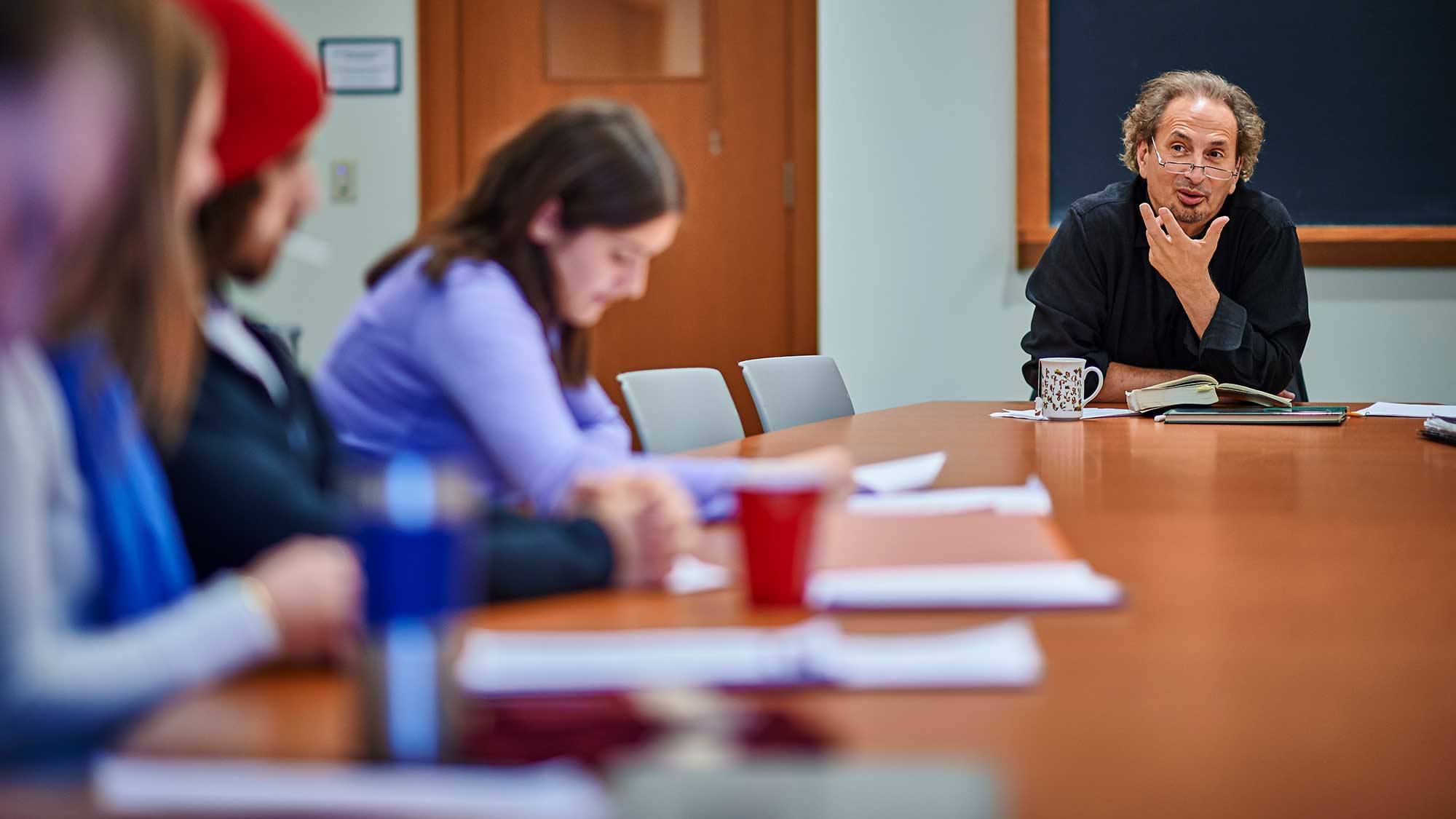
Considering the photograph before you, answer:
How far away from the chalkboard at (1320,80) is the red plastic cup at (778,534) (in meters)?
3.28

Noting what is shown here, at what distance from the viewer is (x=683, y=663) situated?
62 cm

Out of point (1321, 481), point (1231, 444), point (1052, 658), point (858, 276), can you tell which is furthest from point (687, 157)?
point (1052, 658)

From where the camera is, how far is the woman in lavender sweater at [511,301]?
115cm

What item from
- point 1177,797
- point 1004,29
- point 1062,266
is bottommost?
point 1177,797

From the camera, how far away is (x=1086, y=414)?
2.34 meters

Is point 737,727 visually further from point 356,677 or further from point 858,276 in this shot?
point 858,276

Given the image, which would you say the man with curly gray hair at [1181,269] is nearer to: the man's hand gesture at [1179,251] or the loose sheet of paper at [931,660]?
the man's hand gesture at [1179,251]

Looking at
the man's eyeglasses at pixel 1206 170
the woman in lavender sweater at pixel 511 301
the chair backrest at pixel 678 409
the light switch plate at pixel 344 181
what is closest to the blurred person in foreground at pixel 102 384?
the woman in lavender sweater at pixel 511 301

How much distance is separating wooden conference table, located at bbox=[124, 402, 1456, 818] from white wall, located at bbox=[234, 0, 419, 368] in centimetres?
332

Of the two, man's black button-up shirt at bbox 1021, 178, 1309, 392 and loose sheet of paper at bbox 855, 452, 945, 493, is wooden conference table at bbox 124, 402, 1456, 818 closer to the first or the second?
loose sheet of paper at bbox 855, 452, 945, 493

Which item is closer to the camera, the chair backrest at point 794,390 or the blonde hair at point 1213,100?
the chair backrest at point 794,390

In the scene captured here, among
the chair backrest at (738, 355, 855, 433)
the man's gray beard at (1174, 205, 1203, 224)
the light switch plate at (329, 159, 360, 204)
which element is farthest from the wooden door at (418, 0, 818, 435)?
the man's gray beard at (1174, 205, 1203, 224)

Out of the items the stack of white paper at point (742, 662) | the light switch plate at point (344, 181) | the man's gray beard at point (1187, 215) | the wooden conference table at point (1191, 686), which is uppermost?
the light switch plate at point (344, 181)

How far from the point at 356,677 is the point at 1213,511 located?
92 cm
